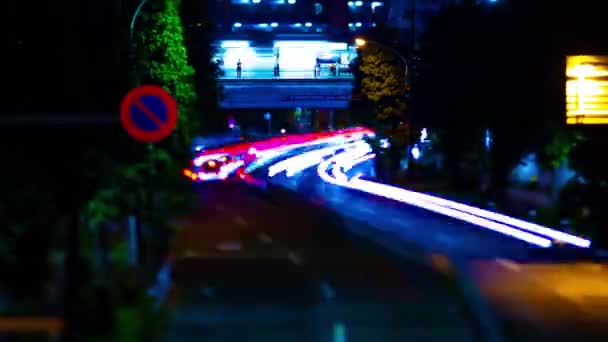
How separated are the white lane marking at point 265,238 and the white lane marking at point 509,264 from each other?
6473 millimetres

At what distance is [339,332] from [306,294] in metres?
3.42

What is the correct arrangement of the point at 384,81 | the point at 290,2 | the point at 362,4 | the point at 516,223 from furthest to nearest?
the point at 362,4, the point at 290,2, the point at 384,81, the point at 516,223

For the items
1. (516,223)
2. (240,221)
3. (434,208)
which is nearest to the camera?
(516,223)

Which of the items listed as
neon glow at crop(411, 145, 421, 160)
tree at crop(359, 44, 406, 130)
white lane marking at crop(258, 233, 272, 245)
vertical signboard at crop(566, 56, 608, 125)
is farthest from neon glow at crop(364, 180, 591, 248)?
neon glow at crop(411, 145, 421, 160)

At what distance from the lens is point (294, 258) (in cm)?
2261

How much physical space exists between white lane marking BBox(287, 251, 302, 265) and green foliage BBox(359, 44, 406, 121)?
1213 inches

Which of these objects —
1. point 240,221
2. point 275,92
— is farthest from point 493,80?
point 275,92

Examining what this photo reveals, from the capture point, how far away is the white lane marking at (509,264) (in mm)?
21719

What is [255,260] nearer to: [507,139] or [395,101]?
[507,139]

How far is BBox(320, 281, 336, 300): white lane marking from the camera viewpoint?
1630 centimetres

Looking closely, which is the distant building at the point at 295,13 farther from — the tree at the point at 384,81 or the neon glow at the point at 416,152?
the tree at the point at 384,81

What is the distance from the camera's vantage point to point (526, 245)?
27.6 meters

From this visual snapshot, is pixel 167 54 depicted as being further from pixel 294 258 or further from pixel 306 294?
pixel 306 294

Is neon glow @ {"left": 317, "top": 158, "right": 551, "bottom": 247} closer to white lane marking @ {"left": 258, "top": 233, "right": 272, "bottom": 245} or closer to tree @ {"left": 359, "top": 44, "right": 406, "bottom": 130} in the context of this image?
tree @ {"left": 359, "top": 44, "right": 406, "bottom": 130}
